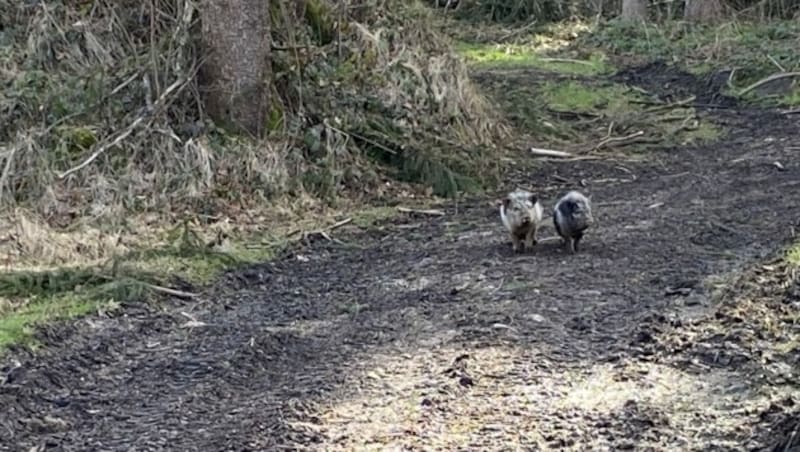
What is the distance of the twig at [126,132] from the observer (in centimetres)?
978

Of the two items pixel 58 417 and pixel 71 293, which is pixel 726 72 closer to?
pixel 71 293

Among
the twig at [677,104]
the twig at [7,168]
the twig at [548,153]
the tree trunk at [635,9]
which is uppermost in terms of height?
the twig at [7,168]

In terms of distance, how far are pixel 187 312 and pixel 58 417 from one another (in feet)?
6.27

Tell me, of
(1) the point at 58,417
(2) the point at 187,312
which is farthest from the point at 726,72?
(1) the point at 58,417

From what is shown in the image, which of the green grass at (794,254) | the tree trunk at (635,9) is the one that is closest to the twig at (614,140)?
the green grass at (794,254)

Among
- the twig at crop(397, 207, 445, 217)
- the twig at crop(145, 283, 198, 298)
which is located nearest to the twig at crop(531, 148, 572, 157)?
the twig at crop(397, 207, 445, 217)

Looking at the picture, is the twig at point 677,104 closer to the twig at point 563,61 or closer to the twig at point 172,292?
the twig at point 563,61

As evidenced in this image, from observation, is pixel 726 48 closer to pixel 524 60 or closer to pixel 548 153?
pixel 524 60

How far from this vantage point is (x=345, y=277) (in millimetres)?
8273

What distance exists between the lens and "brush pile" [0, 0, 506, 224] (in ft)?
32.4

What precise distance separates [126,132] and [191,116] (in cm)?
75

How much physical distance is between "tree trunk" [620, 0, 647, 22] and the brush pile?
10.7 metres

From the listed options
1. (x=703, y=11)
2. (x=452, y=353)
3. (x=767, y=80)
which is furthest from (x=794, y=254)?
(x=703, y=11)

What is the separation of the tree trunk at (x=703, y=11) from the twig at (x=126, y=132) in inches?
554
